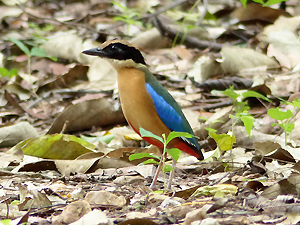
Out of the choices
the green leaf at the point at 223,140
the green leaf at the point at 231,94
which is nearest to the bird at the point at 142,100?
the green leaf at the point at 223,140

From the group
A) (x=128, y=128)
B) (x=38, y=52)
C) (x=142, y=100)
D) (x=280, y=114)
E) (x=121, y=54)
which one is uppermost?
(x=121, y=54)

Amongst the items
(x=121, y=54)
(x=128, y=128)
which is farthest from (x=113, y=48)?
(x=128, y=128)

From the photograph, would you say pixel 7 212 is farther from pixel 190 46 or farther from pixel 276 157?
pixel 190 46

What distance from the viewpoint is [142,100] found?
3.46 meters

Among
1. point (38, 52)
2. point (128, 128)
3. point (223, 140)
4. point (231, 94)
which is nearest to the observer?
point (223, 140)

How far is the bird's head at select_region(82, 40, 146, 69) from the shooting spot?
3668 millimetres

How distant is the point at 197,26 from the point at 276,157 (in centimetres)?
483

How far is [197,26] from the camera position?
8.00 meters

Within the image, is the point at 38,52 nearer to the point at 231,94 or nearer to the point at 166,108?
the point at 231,94

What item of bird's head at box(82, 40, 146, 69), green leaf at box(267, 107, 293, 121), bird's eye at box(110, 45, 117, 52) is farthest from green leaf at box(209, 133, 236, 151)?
bird's eye at box(110, 45, 117, 52)

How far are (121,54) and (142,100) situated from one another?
51 centimetres

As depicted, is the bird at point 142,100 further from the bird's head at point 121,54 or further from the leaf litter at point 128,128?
the leaf litter at point 128,128

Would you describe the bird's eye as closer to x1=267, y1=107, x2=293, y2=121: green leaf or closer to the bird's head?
the bird's head

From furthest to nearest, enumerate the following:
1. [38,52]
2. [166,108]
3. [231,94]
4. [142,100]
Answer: [38,52], [231,94], [166,108], [142,100]
